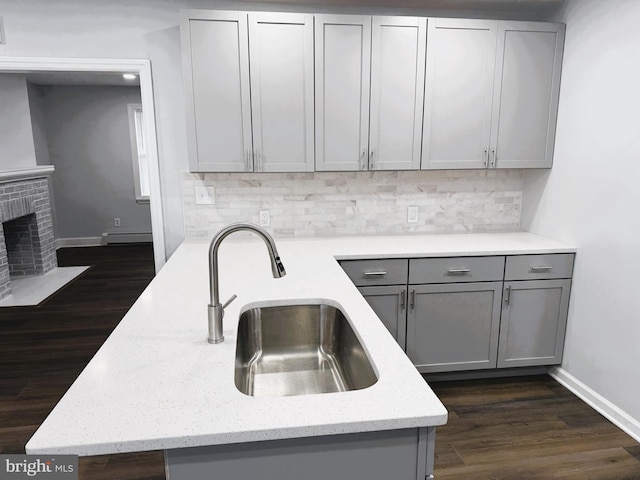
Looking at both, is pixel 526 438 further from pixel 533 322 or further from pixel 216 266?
pixel 216 266

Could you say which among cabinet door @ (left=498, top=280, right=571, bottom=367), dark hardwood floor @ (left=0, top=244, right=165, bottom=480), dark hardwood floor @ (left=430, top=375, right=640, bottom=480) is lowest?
dark hardwood floor @ (left=430, top=375, right=640, bottom=480)

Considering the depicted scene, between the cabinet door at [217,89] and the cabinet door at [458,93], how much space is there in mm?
1095

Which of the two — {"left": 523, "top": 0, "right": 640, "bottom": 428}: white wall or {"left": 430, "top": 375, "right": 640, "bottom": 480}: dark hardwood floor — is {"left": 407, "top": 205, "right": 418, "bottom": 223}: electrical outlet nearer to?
→ {"left": 523, "top": 0, "right": 640, "bottom": 428}: white wall

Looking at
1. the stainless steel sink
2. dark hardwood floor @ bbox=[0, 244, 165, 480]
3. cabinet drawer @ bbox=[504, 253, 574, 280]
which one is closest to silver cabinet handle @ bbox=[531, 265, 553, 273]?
cabinet drawer @ bbox=[504, 253, 574, 280]

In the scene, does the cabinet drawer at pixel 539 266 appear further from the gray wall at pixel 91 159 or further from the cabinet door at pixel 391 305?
the gray wall at pixel 91 159

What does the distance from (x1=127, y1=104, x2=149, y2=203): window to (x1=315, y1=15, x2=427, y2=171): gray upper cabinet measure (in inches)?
195

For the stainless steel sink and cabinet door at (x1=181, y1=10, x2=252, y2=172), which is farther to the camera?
cabinet door at (x1=181, y1=10, x2=252, y2=172)

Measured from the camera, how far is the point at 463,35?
8.64ft

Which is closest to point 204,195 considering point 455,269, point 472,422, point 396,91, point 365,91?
point 365,91

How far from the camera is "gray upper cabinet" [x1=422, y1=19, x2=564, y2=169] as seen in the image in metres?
2.65

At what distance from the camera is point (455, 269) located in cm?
263

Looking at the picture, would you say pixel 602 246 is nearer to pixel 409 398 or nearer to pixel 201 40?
pixel 409 398

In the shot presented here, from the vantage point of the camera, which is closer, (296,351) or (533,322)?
(296,351)

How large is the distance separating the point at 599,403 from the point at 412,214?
62.0 inches
